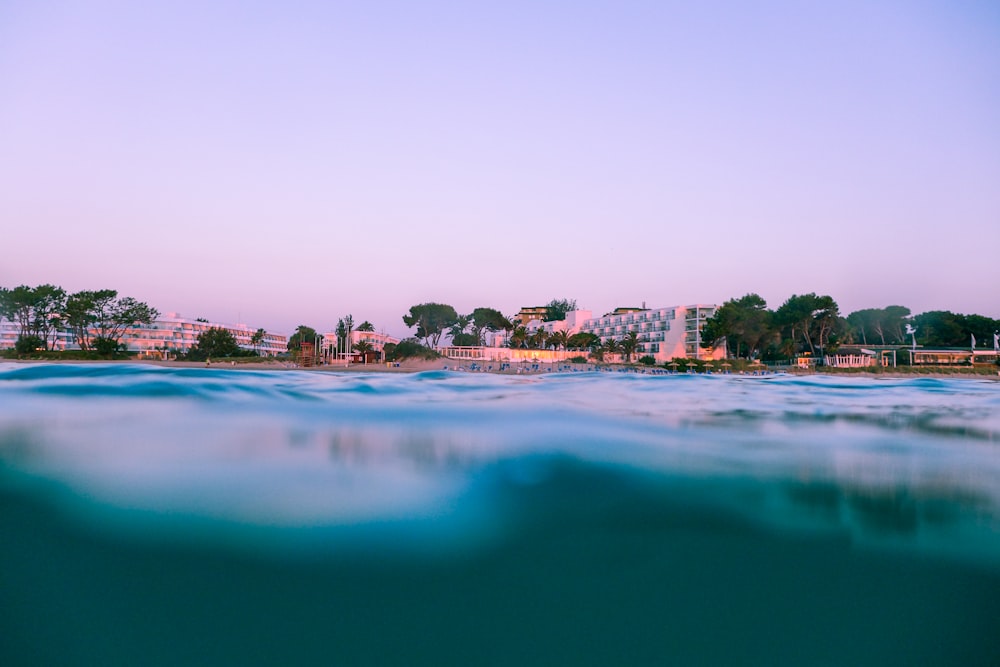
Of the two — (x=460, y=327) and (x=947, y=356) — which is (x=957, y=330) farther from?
(x=460, y=327)

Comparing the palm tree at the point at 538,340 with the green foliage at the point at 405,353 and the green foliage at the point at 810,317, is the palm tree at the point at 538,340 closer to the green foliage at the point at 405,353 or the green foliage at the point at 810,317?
the green foliage at the point at 405,353

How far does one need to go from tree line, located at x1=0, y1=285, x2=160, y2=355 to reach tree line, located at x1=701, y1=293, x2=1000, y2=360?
88.1 meters

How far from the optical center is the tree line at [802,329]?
77562 millimetres

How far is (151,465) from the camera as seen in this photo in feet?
15.0

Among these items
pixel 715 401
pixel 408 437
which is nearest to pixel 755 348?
pixel 715 401

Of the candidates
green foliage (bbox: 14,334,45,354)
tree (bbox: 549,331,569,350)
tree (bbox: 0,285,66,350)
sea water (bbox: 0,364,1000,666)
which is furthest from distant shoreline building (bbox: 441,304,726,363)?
sea water (bbox: 0,364,1000,666)

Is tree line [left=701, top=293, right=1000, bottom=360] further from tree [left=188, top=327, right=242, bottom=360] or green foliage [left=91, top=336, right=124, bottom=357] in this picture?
green foliage [left=91, top=336, right=124, bottom=357]

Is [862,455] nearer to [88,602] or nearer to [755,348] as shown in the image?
[88,602]

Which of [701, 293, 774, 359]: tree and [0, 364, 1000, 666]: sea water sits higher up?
[701, 293, 774, 359]: tree

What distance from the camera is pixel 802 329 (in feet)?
261

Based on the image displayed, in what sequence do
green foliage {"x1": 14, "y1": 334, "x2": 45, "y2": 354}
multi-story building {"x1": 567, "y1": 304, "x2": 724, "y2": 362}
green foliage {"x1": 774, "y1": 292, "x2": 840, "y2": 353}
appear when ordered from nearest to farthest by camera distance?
1. green foliage {"x1": 14, "y1": 334, "x2": 45, "y2": 354}
2. green foliage {"x1": 774, "y1": 292, "x2": 840, "y2": 353}
3. multi-story building {"x1": 567, "y1": 304, "x2": 724, "y2": 362}

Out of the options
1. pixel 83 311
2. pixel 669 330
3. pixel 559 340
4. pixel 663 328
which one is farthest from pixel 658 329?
pixel 83 311

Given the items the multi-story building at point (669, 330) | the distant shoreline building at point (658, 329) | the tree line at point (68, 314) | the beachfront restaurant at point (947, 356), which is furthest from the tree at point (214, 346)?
the beachfront restaurant at point (947, 356)

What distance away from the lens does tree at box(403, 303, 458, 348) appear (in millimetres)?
99000
